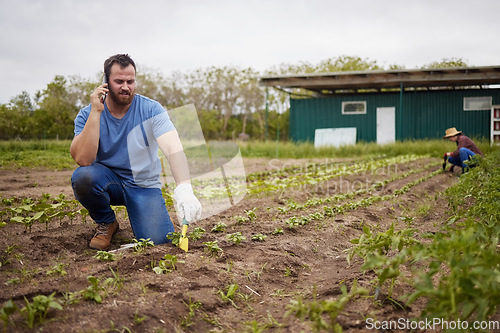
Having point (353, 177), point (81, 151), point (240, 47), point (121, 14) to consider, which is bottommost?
point (353, 177)

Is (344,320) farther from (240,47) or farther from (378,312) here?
(240,47)

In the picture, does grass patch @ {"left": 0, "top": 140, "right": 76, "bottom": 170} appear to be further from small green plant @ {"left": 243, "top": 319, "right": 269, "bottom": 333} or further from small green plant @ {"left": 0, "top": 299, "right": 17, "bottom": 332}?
small green plant @ {"left": 243, "top": 319, "right": 269, "bottom": 333}

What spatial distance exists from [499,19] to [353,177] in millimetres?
7745

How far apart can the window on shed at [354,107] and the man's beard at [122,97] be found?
1423 centimetres

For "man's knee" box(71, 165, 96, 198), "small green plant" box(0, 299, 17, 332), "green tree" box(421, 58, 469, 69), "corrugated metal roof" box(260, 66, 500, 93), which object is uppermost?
"green tree" box(421, 58, 469, 69)

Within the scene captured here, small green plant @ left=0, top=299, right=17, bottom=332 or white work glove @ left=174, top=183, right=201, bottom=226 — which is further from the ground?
white work glove @ left=174, top=183, right=201, bottom=226

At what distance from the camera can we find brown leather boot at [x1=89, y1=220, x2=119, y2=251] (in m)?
2.97

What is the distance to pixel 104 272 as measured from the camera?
229 centimetres

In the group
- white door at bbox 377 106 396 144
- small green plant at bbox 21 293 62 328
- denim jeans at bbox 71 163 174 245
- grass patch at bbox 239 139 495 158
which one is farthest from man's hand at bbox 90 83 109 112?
white door at bbox 377 106 396 144

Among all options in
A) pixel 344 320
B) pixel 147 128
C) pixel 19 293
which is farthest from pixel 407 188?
pixel 19 293

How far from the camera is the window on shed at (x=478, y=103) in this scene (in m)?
15.2

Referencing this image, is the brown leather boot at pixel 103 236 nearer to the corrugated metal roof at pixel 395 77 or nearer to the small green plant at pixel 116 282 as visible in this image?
the small green plant at pixel 116 282

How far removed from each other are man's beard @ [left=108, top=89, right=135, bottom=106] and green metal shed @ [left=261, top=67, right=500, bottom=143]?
1180 cm

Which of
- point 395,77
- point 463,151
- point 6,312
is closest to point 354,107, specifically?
point 395,77
